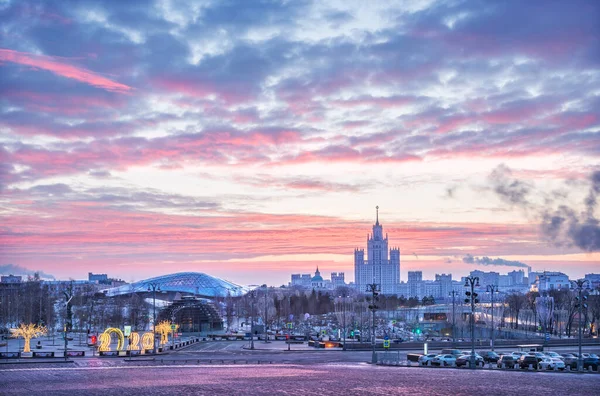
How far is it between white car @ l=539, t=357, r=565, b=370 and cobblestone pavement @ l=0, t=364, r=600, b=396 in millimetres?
4778

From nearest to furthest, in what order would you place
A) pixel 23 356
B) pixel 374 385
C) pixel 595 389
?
pixel 595 389 → pixel 374 385 → pixel 23 356

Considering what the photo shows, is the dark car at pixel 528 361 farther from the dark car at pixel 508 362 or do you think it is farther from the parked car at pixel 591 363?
the parked car at pixel 591 363

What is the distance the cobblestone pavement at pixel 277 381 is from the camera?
108ft

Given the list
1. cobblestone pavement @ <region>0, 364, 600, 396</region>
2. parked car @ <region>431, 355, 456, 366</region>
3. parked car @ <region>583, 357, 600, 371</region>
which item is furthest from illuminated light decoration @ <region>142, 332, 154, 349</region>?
parked car @ <region>583, 357, 600, 371</region>

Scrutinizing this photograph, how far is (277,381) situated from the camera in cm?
3816

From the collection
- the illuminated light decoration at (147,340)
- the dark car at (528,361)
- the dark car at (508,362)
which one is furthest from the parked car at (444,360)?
the illuminated light decoration at (147,340)

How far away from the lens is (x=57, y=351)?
71375 millimetres

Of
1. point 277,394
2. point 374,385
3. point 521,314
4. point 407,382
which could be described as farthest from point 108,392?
point 521,314

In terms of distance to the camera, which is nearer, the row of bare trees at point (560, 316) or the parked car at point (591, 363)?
the parked car at point (591, 363)

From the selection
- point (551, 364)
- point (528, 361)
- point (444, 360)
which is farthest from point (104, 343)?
point (551, 364)

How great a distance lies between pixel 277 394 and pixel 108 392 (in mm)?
8113

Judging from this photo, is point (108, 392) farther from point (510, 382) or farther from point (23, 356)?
point (23, 356)

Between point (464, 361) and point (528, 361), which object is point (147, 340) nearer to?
point (464, 361)

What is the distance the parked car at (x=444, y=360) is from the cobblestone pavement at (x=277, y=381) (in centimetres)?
699
